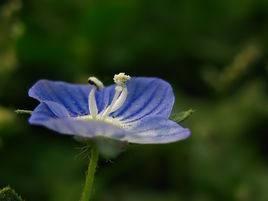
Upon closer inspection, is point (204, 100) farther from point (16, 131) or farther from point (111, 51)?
point (16, 131)

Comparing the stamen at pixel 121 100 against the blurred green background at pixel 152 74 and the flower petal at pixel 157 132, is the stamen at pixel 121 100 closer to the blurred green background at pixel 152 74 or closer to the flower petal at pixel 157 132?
the flower petal at pixel 157 132

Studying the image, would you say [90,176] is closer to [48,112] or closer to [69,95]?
[48,112]

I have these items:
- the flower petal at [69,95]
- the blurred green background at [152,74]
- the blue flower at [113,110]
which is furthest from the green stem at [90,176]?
the blurred green background at [152,74]

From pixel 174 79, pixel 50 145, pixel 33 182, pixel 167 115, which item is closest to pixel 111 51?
pixel 174 79

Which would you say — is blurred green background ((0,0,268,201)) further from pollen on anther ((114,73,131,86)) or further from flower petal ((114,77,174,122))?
pollen on anther ((114,73,131,86))

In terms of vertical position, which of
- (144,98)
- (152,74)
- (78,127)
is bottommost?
(152,74)

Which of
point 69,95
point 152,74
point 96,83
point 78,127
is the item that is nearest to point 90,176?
point 78,127

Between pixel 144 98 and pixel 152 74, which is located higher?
pixel 144 98
